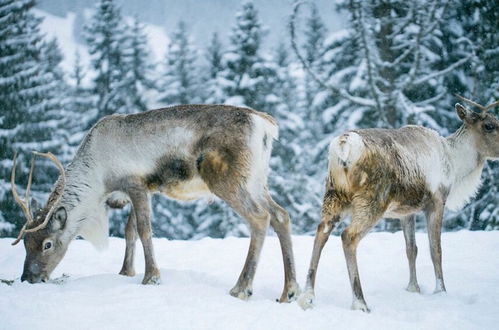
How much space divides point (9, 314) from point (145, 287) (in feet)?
4.00

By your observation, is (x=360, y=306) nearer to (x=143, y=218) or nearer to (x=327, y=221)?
(x=327, y=221)

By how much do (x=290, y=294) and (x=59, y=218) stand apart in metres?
2.81

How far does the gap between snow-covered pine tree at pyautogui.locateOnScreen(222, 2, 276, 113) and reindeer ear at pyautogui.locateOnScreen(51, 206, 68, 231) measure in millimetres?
14185

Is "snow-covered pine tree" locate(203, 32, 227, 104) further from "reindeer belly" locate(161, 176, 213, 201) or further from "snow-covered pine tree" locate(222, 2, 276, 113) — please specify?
"reindeer belly" locate(161, 176, 213, 201)

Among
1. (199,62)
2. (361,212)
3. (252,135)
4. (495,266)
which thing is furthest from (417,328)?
(199,62)

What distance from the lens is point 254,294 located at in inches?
198

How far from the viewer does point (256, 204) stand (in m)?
5.04

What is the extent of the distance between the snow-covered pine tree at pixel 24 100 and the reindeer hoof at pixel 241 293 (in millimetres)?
15238

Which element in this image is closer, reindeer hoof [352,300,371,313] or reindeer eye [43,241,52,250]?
reindeer hoof [352,300,371,313]

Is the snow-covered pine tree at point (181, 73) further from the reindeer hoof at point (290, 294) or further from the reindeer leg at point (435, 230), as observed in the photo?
the reindeer hoof at point (290, 294)

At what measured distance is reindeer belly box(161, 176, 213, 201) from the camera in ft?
17.5

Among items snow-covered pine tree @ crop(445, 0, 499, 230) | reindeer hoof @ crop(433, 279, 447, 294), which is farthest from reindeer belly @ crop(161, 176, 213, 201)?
snow-covered pine tree @ crop(445, 0, 499, 230)

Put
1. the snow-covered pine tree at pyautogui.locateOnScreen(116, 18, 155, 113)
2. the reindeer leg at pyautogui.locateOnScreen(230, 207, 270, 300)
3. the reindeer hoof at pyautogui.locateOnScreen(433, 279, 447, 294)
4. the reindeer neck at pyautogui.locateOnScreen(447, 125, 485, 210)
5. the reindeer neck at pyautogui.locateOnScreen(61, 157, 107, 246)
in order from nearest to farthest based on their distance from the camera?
the reindeer leg at pyautogui.locateOnScreen(230, 207, 270, 300) → the reindeer hoof at pyautogui.locateOnScreen(433, 279, 447, 294) → the reindeer neck at pyautogui.locateOnScreen(61, 157, 107, 246) → the reindeer neck at pyautogui.locateOnScreen(447, 125, 485, 210) → the snow-covered pine tree at pyautogui.locateOnScreen(116, 18, 155, 113)

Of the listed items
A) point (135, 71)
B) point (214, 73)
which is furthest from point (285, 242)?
point (135, 71)
